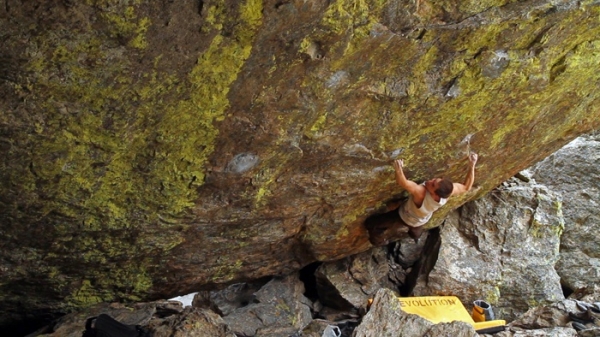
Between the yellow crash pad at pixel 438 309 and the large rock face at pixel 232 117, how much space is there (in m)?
1.88

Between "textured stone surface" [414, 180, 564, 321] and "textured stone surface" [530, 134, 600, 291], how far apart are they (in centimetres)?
182

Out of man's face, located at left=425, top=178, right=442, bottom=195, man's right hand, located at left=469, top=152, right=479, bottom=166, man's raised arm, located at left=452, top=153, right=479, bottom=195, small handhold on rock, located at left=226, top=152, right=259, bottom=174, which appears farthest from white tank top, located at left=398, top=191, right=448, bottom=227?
small handhold on rock, located at left=226, top=152, right=259, bottom=174

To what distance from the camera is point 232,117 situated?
6.87m

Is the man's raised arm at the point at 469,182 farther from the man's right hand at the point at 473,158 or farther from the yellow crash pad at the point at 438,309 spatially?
the yellow crash pad at the point at 438,309

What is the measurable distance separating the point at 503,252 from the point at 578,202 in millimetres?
4057

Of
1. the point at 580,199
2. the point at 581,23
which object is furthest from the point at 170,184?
the point at 580,199

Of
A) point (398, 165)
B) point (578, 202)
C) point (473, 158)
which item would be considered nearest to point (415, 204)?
point (398, 165)


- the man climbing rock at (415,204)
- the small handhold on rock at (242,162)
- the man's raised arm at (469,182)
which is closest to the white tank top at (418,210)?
the man climbing rock at (415,204)

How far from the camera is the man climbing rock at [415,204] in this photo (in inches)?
326

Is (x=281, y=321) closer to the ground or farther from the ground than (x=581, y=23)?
closer to the ground

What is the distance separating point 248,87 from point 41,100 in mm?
2352

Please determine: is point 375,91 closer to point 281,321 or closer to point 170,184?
point 170,184

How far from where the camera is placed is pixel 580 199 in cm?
1480

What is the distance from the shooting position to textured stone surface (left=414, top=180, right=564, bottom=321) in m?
11.8
